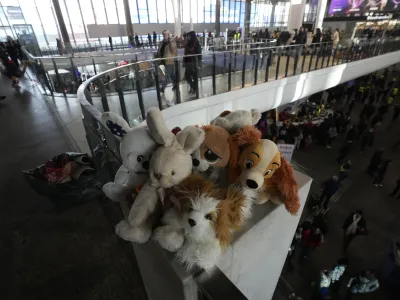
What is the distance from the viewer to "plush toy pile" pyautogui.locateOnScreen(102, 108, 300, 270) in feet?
3.26

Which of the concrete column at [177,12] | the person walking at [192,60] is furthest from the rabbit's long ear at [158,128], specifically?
the concrete column at [177,12]

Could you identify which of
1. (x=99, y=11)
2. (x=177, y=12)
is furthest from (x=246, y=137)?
(x=99, y=11)

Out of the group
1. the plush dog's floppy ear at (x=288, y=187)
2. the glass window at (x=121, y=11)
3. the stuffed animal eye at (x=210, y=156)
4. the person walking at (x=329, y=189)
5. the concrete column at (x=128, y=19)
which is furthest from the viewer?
the glass window at (x=121, y=11)

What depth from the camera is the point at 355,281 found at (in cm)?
412

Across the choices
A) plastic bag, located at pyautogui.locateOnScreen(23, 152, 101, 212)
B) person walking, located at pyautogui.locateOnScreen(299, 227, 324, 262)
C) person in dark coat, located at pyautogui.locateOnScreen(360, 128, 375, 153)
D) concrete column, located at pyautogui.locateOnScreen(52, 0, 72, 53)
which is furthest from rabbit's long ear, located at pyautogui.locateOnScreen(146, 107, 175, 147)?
concrete column, located at pyautogui.locateOnScreen(52, 0, 72, 53)

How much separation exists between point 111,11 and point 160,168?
26852mm

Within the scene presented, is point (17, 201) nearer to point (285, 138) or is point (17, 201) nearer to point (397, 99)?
point (285, 138)

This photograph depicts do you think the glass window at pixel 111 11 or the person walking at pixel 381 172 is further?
the glass window at pixel 111 11

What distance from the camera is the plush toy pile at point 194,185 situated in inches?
39.1

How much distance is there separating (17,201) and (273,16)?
117 feet

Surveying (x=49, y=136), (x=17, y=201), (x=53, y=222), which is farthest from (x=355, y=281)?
(x=49, y=136)

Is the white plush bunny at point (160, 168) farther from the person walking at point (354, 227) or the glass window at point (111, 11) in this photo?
the glass window at point (111, 11)

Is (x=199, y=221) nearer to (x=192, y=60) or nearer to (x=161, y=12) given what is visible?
(x=192, y=60)

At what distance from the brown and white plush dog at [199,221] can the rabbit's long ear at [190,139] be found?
17 centimetres
